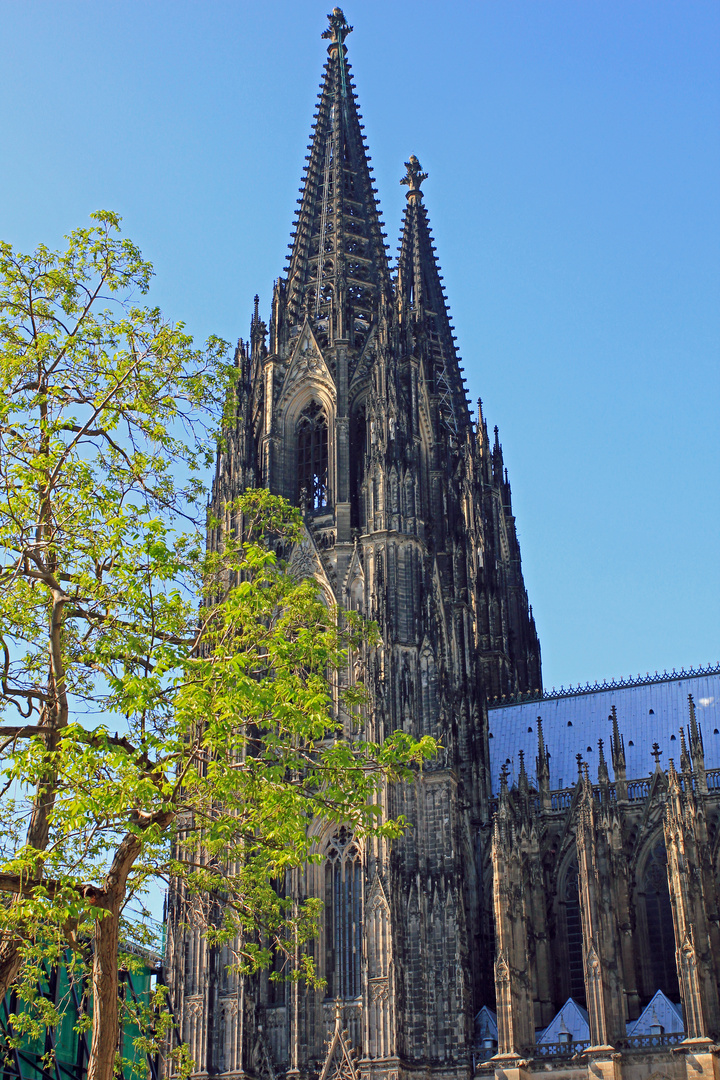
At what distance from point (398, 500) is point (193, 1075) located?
19062 mm

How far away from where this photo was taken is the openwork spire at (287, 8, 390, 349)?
165 feet

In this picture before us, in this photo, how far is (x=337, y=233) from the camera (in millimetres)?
52688

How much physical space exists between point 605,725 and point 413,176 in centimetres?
3339

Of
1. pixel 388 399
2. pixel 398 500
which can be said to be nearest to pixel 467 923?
pixel 398 500

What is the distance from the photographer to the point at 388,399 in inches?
1799

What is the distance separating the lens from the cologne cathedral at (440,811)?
36438mm

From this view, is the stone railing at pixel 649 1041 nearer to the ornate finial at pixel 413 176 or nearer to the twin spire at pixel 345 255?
the twin spire at pixel 345 255

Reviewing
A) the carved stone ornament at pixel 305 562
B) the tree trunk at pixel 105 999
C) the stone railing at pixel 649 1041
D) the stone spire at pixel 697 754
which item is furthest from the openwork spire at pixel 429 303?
the tree trunk at pixel 105 999

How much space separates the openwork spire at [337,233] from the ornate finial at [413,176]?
9.47 metres

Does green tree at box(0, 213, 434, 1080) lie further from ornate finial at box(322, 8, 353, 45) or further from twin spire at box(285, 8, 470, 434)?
ornate finial at box(322, 8, 353, 45)

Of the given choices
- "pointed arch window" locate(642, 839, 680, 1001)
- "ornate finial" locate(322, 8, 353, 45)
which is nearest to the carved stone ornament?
"pointed arch window" locate(642, 839, 680, 1001)

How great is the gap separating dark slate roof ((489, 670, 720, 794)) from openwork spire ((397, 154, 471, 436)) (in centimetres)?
1332

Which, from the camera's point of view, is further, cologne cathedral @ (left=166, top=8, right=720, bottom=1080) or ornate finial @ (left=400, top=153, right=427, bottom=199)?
ornate finial @ (left=400, top=153, right=427, bottom=199)

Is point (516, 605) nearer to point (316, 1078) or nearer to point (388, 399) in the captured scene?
point (388, 399)
